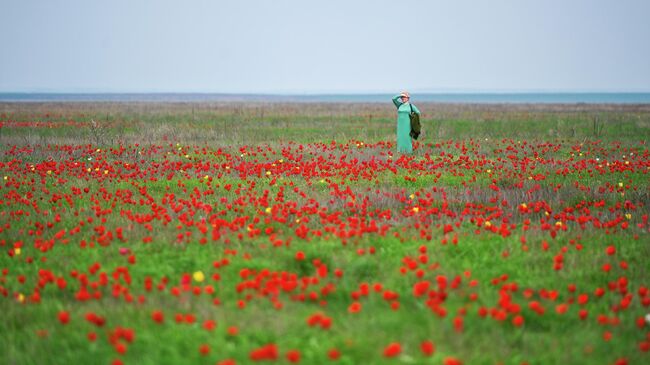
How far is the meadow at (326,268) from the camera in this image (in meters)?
4.55

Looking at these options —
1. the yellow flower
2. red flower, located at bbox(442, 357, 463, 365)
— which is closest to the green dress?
the yellow flower

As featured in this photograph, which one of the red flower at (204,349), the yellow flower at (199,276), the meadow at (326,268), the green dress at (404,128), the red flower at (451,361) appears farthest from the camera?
the green dress at (404,128)

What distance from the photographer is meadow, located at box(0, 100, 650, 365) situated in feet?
14.9

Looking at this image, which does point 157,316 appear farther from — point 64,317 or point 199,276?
point 199,276

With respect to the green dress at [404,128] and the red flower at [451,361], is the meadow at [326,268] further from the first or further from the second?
the green dress at [404,128]

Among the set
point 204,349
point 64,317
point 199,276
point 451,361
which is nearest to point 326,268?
point 199,276

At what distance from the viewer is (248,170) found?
1301 cm

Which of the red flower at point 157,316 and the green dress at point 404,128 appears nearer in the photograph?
the red flower at point 157,316

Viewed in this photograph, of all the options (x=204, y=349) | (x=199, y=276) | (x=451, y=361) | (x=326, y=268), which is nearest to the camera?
(x=451, y=361)

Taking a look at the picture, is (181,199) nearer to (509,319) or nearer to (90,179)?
(90,179)

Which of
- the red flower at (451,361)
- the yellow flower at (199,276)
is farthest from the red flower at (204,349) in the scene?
the red flower at (451,361)

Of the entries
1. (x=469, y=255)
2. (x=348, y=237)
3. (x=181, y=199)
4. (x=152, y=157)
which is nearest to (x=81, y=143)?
(x=152, y=157)

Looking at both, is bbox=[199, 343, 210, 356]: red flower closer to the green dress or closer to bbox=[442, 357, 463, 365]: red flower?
bbox=[442, 357, 463, 365]: red flower

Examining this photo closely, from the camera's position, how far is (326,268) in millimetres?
6246
